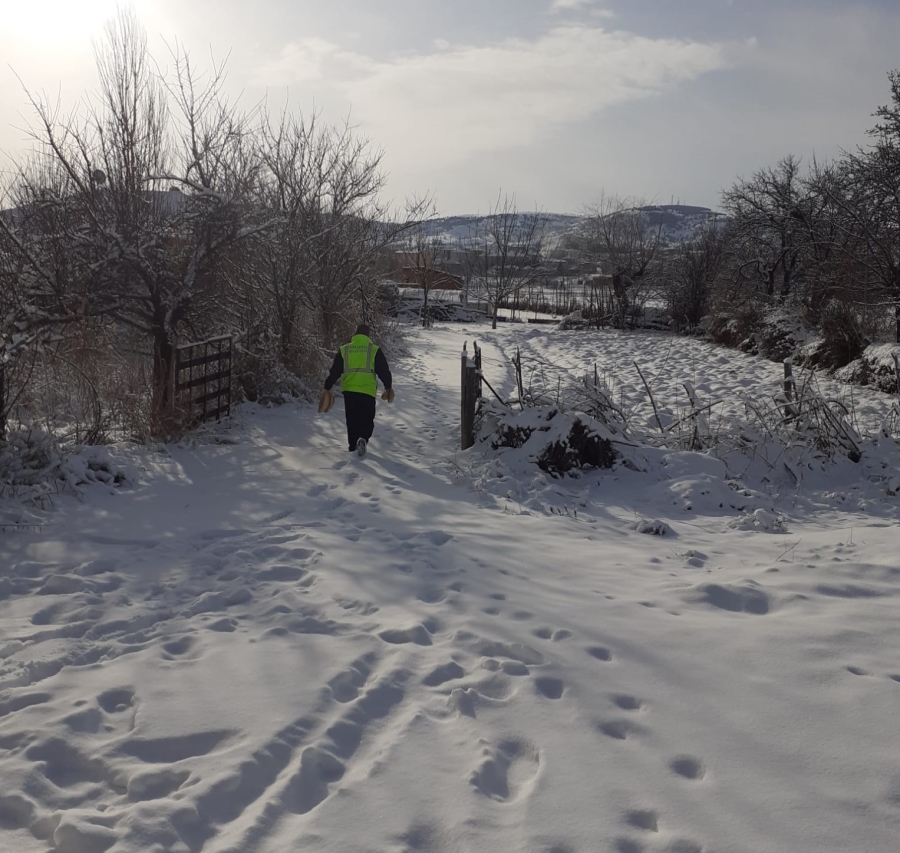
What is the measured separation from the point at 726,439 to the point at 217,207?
7.72m

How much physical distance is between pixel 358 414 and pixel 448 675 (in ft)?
19.6

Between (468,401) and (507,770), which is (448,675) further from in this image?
(468,401)

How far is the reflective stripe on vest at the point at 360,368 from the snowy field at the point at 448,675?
7.86 feet

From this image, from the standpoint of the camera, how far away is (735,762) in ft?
9.57

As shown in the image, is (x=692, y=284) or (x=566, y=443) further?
(x=692, y=284)

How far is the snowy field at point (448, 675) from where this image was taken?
2.62 metres

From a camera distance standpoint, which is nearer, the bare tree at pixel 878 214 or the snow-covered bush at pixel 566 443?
the snow-covered bush at pixel 566 443

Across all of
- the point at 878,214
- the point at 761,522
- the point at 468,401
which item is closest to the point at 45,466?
the point at 468,401

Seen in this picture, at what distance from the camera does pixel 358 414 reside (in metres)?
9.34

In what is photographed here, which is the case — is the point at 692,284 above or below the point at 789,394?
above

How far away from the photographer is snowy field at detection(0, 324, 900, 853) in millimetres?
2619

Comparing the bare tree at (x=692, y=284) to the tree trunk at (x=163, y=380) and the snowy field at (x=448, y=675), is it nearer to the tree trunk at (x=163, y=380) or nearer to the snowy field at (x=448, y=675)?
the tree trunk at (x=163, y=380)

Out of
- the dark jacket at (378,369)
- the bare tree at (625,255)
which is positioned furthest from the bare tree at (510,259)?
the dark jacket at (378,369)

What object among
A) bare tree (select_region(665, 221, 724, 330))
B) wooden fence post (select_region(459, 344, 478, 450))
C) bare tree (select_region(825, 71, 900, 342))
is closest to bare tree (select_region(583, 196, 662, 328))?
bare tree (select_region(665, 221, 724, 330))
